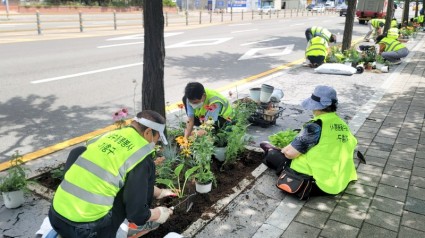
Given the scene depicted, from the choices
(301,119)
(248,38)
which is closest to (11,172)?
(301,119)

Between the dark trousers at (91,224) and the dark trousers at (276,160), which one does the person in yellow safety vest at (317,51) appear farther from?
the dark trousers at (91,224)

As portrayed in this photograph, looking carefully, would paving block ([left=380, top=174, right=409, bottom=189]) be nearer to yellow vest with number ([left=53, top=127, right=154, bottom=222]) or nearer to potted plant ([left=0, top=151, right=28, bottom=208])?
A: yellow vest with number ([left=53, top=127, right=154, bottom=222])

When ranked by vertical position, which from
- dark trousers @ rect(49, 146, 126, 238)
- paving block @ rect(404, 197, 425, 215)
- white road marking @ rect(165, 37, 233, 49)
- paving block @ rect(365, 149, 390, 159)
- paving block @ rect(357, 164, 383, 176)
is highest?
white road marking @ rect(165, 37, 233, 49)

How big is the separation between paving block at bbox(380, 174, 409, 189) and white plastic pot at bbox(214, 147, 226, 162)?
1.79 meters

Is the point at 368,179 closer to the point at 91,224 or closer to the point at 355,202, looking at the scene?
the point at 355,202

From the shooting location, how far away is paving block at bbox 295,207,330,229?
3318 millimetres

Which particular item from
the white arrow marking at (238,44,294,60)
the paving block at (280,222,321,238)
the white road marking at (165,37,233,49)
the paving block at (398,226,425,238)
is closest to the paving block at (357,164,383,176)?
the paving block at (398,226,425,238)

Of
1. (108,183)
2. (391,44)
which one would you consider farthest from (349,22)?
(108,183)

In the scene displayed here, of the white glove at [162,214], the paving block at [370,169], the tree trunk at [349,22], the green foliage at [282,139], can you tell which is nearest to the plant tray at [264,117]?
the green foliage at [282,139]

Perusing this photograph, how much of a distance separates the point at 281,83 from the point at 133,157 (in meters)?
6.85

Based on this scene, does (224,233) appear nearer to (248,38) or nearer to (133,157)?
(133,157)

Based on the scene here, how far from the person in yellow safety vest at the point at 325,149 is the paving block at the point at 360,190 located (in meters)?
0.11

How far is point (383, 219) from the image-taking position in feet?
11.2

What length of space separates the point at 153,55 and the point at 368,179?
9.29 feet
